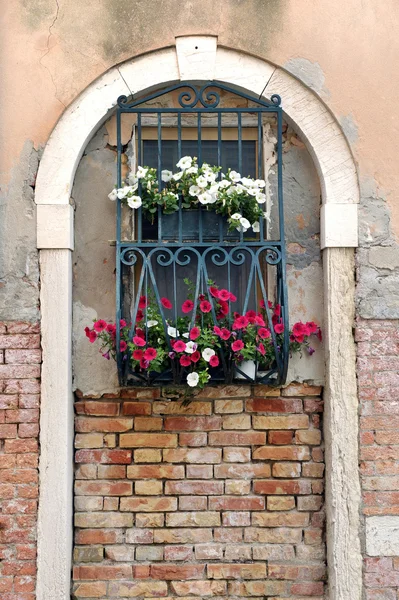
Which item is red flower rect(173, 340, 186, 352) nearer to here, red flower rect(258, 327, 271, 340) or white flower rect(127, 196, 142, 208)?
red flower rect(258, 327, 271, 340)

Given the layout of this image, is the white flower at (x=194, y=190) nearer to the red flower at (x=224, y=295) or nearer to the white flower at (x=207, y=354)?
the red flower at (x=224, y=295)

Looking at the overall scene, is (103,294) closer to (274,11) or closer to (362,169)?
(362,169)

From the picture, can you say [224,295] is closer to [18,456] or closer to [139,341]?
[139,341]

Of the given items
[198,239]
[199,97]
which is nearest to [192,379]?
[198,239]

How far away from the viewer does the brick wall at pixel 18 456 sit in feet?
10.9

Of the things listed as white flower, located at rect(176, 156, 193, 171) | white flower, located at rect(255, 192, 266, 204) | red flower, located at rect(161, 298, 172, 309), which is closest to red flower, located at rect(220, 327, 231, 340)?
red flower, located at rect(161, 298, 172, 309)

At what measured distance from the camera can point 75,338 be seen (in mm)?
3559

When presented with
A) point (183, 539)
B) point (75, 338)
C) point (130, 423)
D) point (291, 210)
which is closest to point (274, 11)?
point (291, 210)

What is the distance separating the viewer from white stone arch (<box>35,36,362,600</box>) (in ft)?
10.9

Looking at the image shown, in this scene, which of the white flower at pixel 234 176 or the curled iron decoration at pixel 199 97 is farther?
the curled iron decoration at pixel 199 97

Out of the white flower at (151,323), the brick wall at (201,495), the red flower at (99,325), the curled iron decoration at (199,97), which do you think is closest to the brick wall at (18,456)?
the brick wall at (201,495)

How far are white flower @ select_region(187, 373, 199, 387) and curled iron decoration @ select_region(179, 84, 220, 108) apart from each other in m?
1.39

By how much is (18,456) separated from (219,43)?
2336 millimetres

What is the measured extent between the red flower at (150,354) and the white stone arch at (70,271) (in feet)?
1.53
